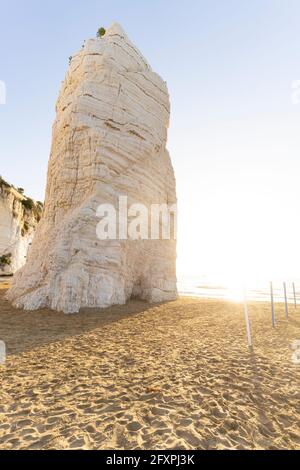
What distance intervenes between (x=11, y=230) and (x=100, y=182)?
32.3 m

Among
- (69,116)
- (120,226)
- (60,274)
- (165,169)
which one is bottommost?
(60,274)

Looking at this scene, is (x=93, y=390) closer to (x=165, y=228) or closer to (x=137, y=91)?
(x=165, y=228)

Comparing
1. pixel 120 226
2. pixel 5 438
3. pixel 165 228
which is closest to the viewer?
pixel 5 438

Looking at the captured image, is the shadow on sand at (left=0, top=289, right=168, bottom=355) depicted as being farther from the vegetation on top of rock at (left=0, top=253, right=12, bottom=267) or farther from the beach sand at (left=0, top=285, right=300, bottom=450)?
the vegetation on top of rock at (left=0, top=253, right=12, bottom=267)

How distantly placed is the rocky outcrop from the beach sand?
1366 inches

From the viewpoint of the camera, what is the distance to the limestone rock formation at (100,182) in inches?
500

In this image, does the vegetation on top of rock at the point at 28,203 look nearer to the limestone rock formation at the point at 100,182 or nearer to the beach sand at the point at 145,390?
the limestone rock formation at the point at 100,182

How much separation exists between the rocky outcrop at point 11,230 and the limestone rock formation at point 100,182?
27140mm

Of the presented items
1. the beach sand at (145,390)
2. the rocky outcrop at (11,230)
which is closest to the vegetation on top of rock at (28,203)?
the rocky outcrop at (11,230)

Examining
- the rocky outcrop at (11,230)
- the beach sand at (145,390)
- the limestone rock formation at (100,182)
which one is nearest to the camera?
the beach sand at (145,390)

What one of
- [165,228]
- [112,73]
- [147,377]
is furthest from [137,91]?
[147,377]

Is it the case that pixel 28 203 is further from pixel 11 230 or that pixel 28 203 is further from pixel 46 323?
pixel 46 323
